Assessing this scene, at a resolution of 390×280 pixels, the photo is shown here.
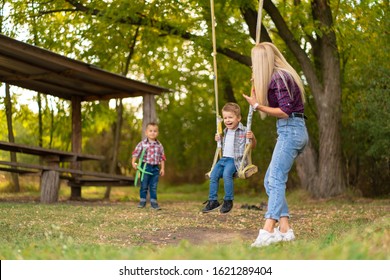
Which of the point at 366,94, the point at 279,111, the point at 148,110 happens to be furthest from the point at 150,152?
the point at 366,94

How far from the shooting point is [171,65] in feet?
70.7

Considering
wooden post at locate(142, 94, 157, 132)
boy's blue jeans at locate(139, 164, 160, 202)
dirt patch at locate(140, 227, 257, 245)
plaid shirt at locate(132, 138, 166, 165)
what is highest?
wooden post at locate(142, 94, 157, 132)

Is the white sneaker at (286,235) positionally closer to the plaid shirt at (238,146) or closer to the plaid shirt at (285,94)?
the plaid shirt at (285,94)

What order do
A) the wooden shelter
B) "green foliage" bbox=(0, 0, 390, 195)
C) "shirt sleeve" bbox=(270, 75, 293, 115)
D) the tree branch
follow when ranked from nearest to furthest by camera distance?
1. "shirt sleeve" bbox=(270, 75, 293, 115)
2. the wooden shelter
3. "green foliage" bbox=(0, 0, 390, 195)
4. the tree branch

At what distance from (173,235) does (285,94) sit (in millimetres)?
2200

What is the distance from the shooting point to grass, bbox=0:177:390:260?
167 inches

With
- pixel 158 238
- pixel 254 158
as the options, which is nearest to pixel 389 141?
pixel 254 158

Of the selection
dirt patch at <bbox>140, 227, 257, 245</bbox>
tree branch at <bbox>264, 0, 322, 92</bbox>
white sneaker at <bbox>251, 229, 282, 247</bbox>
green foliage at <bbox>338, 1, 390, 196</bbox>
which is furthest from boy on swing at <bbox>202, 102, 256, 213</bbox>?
tree branch at <bbox>264, 0, 322, 92</bbox>

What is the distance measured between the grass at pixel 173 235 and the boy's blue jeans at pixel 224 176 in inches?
13.2

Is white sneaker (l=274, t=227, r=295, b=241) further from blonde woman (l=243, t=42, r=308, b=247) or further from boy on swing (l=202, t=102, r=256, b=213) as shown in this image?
boy on swing (l=202, t=102, r=256, b=213)

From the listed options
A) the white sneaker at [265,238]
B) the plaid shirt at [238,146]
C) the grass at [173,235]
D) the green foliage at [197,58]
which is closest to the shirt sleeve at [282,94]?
the white sneaker at [265,238]

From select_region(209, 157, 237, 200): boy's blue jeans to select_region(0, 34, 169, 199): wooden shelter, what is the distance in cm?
399

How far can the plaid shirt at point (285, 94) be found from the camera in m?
6.07
